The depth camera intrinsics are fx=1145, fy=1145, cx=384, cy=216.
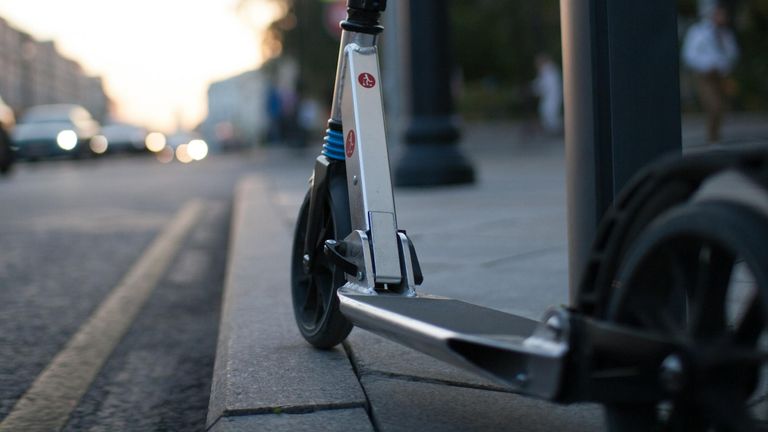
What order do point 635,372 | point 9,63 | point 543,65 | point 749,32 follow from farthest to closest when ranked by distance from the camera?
point 9,63 → point 749,32 → point 543,65 → point 635,372

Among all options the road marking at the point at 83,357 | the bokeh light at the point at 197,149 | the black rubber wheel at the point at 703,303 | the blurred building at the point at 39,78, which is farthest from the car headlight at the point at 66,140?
the blurred building at the point at 39,78

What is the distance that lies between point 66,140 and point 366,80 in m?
30.1

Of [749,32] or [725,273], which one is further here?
[749,32]

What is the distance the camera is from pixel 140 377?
→ 379 cm

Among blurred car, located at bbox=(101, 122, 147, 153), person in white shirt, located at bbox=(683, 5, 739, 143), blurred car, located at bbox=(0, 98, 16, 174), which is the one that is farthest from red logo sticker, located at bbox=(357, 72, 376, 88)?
blurred car, located at bbox=(101, 122, 147, 153)

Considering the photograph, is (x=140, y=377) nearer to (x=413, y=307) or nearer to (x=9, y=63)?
(x=413, y=307)

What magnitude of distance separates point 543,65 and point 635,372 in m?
19.7

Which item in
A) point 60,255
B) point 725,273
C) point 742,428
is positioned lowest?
point 60,255

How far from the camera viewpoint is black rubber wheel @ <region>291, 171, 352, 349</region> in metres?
3.09

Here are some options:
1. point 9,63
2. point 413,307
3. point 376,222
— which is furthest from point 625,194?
point 9,63

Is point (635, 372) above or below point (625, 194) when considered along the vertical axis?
below

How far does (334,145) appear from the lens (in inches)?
127

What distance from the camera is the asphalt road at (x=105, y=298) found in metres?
3.41

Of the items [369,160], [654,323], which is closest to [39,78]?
[369,160]
